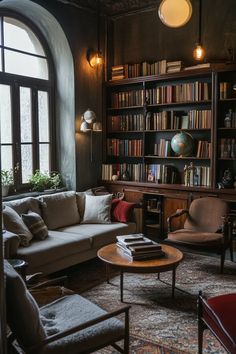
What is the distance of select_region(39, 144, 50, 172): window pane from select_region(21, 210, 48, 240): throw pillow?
5.05 feet

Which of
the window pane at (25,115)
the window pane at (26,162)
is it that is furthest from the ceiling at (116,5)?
the window pane at (26,162)

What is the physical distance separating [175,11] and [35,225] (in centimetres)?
261

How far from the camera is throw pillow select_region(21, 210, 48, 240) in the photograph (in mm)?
4227

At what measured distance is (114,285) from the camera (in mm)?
4066

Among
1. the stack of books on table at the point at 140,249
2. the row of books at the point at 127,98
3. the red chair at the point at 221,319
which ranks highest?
the row of books at the point at 127,98

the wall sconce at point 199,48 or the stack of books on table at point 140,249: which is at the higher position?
the wall sconce at point 199,48

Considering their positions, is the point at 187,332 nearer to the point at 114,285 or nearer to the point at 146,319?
the point at 146,319

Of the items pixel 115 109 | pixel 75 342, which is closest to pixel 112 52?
pixel 115 109

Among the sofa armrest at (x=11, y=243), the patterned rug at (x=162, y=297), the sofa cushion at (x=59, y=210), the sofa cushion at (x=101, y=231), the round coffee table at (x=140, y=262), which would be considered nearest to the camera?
the patterned rug at (x=162, y=297)

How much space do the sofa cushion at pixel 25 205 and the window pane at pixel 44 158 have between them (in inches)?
42.4

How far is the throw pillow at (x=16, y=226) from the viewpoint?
3.96 metres

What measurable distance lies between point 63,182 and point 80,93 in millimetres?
1353

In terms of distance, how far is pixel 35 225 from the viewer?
4.26m

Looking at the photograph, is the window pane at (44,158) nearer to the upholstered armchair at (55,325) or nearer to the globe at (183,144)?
the globe at (183,144)
